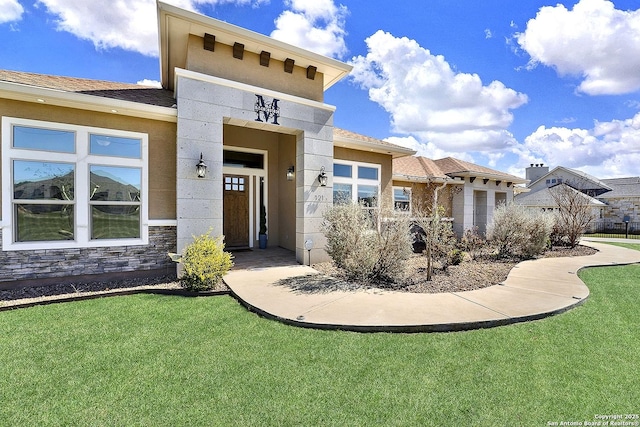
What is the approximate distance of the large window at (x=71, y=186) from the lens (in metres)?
5.85

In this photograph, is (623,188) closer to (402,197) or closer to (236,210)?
(402,197)

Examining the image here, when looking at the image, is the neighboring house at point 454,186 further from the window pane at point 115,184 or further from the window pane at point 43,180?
the window pane at point 43,180

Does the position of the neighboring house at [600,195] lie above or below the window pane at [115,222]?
above

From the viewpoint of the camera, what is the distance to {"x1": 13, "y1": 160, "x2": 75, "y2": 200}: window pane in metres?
5.89

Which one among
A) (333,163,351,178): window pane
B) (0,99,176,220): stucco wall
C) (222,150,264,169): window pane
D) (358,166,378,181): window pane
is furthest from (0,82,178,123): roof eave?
(358,166,378,181): window pane

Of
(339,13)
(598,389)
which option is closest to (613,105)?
(339,13)

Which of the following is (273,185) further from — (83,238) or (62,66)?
(62,66)

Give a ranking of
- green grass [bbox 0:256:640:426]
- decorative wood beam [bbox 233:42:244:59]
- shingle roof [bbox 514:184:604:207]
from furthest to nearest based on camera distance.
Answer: shingle roof [bbox 514:184:604:207] < decorative wood beam [bbox 233:42:244:59] < green grass [bbox 0:256:640:426]

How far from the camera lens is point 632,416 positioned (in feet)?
8.18

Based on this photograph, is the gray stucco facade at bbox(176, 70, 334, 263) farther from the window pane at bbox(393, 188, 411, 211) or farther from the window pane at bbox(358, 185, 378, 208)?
the window pane at bbox(393, 188, 411, 211)

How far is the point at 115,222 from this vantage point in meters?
6.76

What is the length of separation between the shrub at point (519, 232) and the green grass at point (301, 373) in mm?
6287

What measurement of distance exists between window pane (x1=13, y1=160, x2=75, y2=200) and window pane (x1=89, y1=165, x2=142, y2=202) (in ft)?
1.37

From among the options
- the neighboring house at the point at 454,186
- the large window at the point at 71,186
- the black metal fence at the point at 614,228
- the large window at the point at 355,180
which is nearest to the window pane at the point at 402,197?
the neighboring house at the point at 454,186
